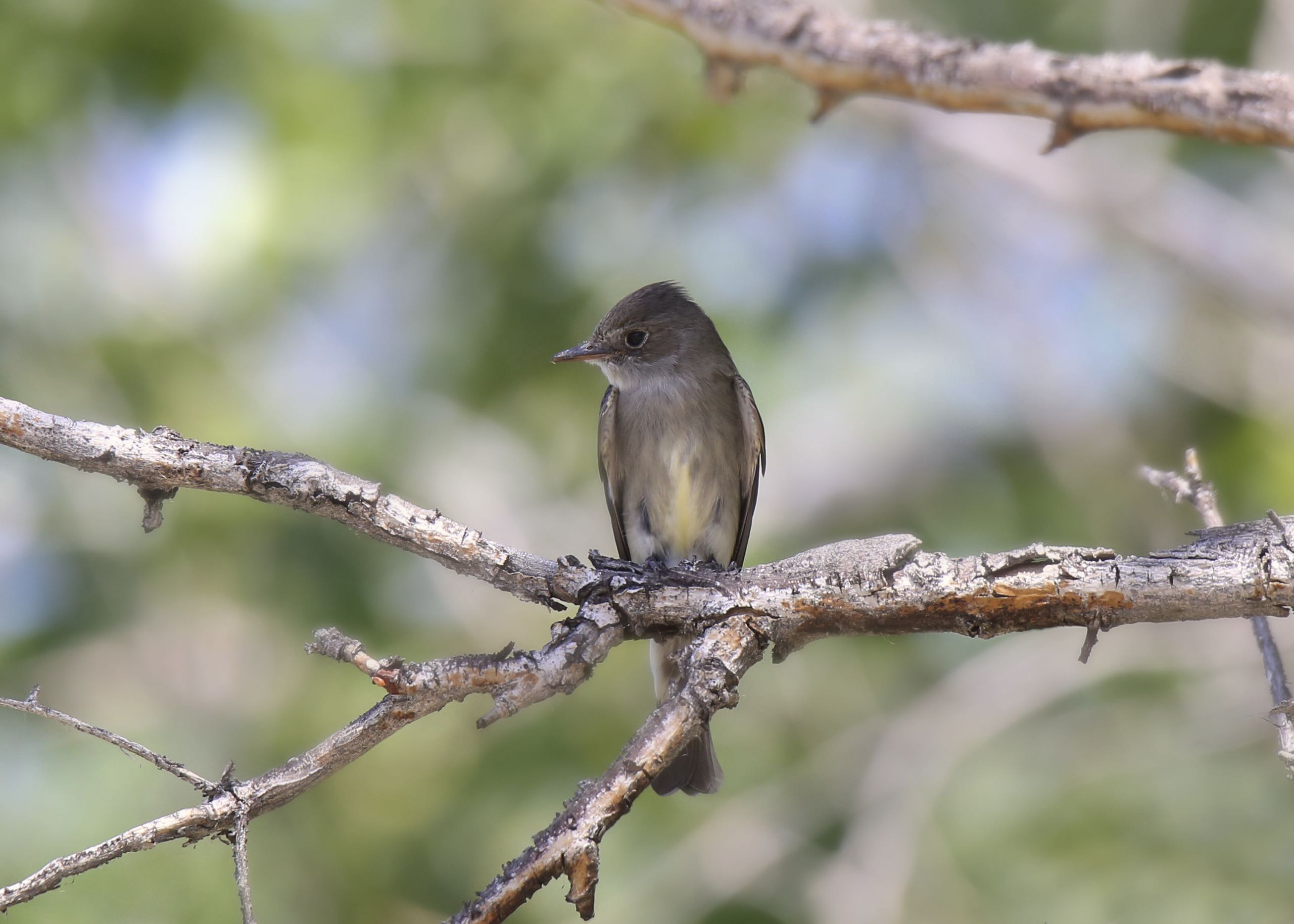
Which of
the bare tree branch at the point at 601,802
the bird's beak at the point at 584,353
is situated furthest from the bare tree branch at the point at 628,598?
the bird's beak at the point at 584,353

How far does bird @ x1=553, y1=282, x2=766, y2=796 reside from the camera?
17.5 ft

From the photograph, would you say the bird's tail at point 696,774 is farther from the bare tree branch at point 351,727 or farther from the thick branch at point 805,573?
the bare tree branch at point 351,727

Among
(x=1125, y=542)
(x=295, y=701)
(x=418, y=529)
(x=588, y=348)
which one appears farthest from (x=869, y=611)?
(x=1125, y=542)

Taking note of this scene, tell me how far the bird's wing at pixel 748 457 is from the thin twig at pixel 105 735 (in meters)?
3.54

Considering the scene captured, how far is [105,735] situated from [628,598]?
1.11 metres

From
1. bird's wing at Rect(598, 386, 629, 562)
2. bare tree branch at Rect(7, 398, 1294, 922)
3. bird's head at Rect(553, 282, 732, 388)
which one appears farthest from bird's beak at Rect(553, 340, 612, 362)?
bare tree branch at Rect(7, 398, 1294, 922)


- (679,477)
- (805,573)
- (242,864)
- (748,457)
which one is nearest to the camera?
(242,864)

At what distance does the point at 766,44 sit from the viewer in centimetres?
338

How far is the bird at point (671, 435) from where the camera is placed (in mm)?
5328

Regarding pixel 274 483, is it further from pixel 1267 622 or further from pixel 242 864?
pixel 1267 622

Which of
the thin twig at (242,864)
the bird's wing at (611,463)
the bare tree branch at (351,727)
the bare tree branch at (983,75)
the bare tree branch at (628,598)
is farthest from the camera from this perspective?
the bird's wing at (611,463)

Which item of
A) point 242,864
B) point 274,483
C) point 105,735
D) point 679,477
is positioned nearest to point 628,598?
point 274,483

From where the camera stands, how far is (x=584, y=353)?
17.6ft

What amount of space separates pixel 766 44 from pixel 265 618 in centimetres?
486
